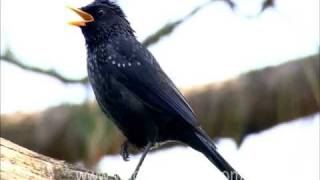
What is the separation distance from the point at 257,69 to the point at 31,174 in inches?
91.6

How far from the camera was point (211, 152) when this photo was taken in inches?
169

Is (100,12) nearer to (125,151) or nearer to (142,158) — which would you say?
(125,151)

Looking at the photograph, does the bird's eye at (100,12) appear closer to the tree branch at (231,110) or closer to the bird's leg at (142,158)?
the tree branch at (231,110)

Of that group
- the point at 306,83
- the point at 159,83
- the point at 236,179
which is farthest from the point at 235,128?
the point at 236,179

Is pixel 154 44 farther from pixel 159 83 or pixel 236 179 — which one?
pixel 236 179

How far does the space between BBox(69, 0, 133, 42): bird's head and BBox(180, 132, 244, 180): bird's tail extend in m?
0.77

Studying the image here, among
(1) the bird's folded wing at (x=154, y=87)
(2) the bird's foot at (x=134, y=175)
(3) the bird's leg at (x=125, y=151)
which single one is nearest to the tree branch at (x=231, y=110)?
(3) the bird's leg at (x=125, y=151)

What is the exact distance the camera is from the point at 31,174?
329 centimetres

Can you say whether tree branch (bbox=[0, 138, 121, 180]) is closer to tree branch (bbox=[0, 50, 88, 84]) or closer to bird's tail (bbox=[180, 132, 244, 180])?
bird's tail (bbox=[180, 132, 244, 180])

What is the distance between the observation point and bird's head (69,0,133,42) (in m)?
4.75

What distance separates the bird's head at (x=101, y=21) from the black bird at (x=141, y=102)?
120mm

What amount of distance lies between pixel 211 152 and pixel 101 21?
104cm

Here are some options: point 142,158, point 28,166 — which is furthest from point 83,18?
point 28,166

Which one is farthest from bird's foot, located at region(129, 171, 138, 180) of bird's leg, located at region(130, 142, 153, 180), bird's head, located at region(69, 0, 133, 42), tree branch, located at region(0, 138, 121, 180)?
bird's head, located at region(69, 0, 133, 42)
